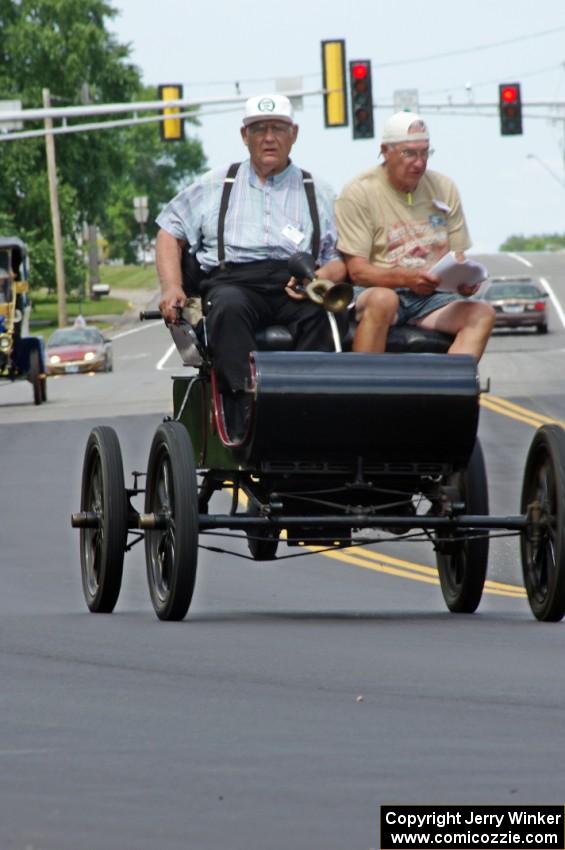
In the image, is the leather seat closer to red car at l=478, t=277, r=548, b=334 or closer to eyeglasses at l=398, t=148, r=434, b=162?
eyeglasses at l=398, t=148, r=434, b=162

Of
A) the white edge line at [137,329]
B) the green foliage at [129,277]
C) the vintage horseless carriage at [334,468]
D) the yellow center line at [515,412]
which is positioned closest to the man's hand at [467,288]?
the vintage horseless carriage at [334,468]

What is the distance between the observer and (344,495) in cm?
1010

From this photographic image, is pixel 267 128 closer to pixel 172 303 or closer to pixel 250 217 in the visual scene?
pixel 250 217

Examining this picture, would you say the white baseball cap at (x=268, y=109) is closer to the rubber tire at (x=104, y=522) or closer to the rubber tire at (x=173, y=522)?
the rubber tire at (x=173, y=522)

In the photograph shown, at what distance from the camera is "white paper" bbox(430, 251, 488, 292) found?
392 inches

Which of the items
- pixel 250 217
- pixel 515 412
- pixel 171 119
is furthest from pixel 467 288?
pixel 171 119

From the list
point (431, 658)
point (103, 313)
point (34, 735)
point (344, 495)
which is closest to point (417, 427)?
point (344, 495)

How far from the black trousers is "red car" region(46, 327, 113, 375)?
43.5 meters

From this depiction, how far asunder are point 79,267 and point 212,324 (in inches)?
3203

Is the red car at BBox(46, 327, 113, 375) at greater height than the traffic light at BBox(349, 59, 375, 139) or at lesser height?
lesser

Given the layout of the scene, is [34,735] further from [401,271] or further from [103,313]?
[103,313]

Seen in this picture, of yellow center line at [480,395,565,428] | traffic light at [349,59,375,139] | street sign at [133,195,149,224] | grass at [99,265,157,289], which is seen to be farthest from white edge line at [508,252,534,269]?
yellow center line at [480,395,565,428]

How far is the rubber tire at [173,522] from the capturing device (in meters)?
9.45

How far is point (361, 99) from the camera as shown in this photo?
1671 inches
